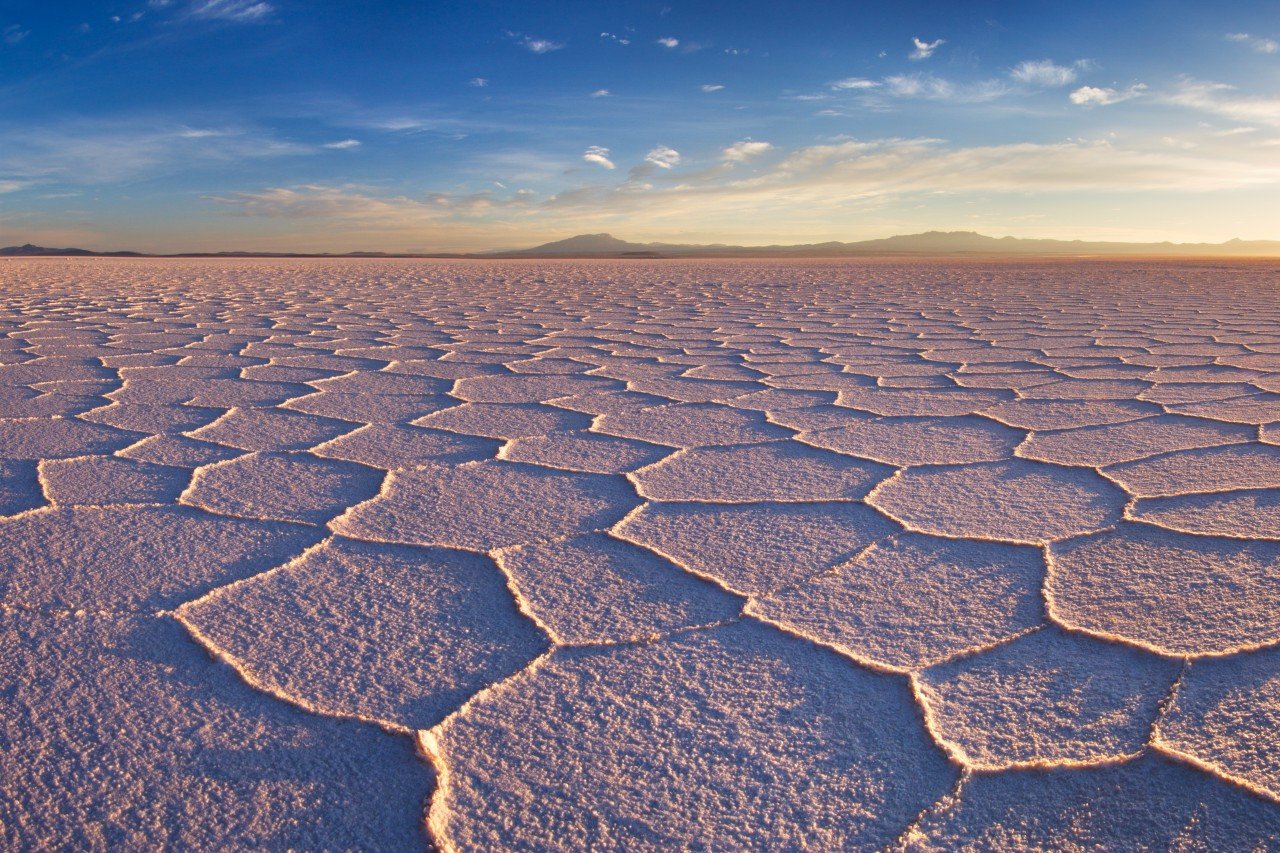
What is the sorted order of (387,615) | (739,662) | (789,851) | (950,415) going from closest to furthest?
(789,851), (739,662), (387,615), (950,415)

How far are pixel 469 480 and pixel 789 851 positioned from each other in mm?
1084

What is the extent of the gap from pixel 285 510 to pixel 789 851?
1.07 metres

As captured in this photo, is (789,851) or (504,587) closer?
(789,851)

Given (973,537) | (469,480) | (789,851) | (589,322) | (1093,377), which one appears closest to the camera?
(789,851)

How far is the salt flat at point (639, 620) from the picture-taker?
0.79 metres

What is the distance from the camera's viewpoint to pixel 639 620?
111 cm

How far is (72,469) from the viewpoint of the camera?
1717 mm

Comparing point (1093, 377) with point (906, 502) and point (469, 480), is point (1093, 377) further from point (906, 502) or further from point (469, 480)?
point (469, 480)

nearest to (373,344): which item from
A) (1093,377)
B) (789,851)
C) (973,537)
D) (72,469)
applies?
(72,469)

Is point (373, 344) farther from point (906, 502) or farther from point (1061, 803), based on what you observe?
point (1061, 803)

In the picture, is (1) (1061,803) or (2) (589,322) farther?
(2) (589,322)

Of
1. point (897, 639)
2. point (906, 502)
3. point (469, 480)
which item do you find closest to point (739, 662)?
point (897, 639)

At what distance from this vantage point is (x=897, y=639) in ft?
3.48

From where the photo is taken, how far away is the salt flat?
786mm
